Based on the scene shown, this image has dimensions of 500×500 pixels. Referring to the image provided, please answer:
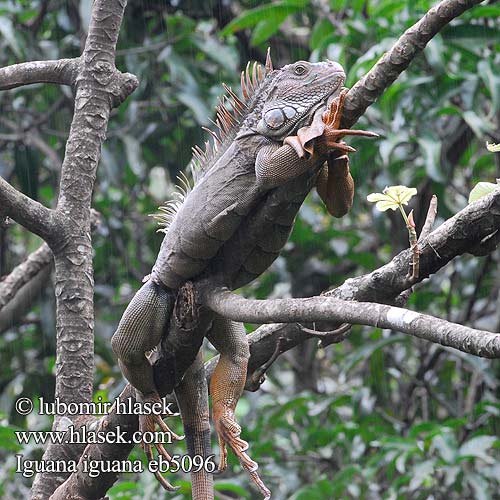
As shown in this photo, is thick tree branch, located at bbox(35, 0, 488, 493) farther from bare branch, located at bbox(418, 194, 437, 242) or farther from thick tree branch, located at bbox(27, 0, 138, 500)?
thick tree branch, located at bbox(27, 0, 138, 500)

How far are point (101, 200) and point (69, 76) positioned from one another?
3.29 m

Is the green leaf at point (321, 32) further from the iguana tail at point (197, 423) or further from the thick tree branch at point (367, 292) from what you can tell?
the iguana tail at point (197, 423)

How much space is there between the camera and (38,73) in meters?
4.12

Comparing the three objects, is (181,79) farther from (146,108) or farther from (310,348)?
(310,348)

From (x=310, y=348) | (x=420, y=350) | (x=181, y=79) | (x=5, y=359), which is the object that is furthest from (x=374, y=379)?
(x=5, y=359)

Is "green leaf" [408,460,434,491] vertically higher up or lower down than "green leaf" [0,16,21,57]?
lower down

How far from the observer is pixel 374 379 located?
20.8 ft

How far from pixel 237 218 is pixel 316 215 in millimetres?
4241

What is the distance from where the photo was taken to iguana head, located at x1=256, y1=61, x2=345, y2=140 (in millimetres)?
3084

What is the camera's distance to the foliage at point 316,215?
5754 mm

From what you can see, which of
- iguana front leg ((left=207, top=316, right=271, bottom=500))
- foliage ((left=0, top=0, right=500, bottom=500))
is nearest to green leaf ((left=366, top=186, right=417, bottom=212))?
iguana front leg ((left=207, top=316, right=271, bottom=500))

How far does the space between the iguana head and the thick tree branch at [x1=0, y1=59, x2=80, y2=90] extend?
1429 mm

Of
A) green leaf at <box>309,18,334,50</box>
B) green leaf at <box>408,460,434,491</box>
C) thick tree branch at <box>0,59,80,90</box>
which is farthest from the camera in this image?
green leaf at <box>309,18,334,50</box>

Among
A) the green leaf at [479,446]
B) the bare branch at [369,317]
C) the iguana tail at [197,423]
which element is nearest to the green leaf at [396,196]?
the bare branch at [369,317]
